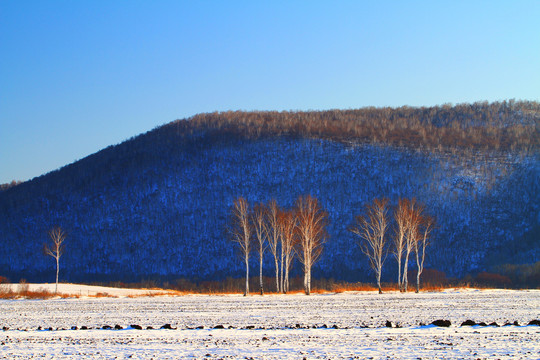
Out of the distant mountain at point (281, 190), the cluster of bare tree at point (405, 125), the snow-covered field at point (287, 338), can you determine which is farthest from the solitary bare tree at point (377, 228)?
the cluster of bare tree at point (405, 125)

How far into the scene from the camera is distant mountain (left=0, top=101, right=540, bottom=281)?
380 feet

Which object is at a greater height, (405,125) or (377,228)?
(405,125)

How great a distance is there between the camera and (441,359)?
1396 cm

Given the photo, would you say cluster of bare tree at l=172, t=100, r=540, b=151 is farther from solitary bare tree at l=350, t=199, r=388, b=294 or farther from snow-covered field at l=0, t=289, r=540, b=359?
snow-covered field at l=0, t=289, r=540, b=359

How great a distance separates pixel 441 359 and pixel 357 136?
132m

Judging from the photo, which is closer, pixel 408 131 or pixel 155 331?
pixel 155 331

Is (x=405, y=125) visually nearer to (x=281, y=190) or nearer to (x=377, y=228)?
(x=281, y=190)

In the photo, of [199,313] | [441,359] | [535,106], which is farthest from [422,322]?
[535,106]

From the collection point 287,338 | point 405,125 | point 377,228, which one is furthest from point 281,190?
point 287,338

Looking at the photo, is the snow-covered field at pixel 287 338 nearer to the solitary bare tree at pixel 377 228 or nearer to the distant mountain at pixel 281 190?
the solitary bare tree at pixel 377 228

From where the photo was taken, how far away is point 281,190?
130750 millimetres

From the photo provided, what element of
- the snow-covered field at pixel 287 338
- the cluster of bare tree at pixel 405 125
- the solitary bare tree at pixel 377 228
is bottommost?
the snow-covered field at pixel 287 338

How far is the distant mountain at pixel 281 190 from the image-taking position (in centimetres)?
11581

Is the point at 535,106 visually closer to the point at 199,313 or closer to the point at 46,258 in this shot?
the point at 46,258
